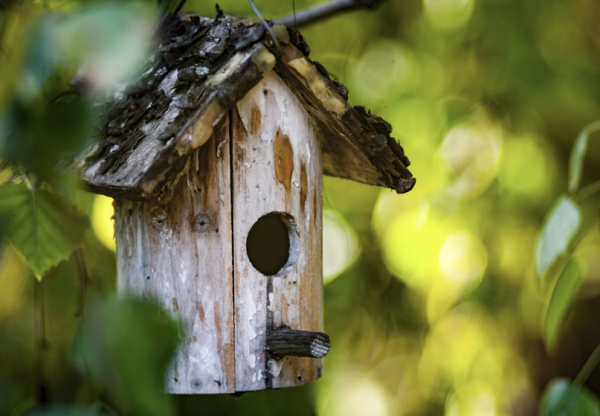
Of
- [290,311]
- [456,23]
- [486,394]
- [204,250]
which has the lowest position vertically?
[486,394]

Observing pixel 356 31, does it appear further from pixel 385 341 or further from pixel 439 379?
pixel 439 379

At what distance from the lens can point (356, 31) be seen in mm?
2275

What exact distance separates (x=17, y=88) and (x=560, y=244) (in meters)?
0.89

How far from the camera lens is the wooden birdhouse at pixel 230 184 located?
41.9 inches

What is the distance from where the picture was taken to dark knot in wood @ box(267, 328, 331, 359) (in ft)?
3.50

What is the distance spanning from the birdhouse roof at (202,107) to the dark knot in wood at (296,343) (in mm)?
332

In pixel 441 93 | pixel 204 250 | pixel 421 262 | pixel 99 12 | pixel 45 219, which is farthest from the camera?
pixel 441 93

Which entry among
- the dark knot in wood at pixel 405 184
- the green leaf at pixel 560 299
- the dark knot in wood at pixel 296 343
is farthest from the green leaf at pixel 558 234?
the dark knot in wood at pixel 296 343

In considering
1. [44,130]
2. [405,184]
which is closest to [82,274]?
[44,130]

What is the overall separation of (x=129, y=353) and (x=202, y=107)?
0.55 metres

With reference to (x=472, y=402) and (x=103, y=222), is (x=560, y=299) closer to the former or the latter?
(x=103, y=222)

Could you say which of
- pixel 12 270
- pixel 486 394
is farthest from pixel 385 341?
pixel 12 270

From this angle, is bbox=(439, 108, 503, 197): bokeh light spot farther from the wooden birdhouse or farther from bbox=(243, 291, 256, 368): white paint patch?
bbox=(243, 291, 256, 368): white paint patch

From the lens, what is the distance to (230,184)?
1127 millimetres
